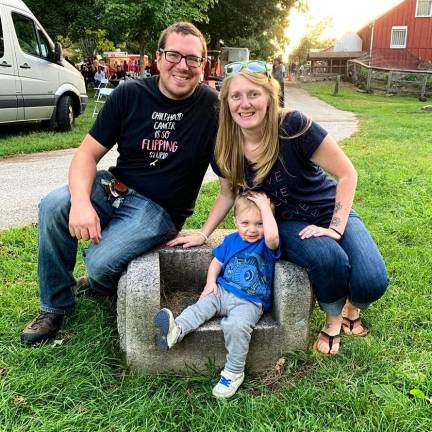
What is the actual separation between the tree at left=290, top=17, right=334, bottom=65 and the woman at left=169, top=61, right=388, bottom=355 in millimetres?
76280

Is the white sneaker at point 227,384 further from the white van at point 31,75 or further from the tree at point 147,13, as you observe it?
Answer: the tree at point 147,13

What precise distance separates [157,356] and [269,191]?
3.46ft

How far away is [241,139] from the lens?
290cm

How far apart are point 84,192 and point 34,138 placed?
7.35 m

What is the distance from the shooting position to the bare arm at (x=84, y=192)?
9.26 feet

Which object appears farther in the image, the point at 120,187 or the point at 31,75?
the point at 31,75

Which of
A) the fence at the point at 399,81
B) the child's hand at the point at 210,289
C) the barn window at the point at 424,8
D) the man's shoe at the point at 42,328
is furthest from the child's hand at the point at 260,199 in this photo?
the barn window at the point at 424,8

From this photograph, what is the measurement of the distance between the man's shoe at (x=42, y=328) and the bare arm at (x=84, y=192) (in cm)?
51

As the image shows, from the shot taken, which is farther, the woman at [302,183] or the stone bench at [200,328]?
the woman at [302,183]

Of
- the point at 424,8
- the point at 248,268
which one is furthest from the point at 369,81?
the point at 248,268

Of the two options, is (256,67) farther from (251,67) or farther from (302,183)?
(302,183)

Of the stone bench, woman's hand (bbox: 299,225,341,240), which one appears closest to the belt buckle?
the stone bench

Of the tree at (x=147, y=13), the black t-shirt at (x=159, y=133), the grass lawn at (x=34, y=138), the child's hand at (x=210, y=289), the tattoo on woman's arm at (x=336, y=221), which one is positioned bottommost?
the grass lawn at (x=34, y=138)

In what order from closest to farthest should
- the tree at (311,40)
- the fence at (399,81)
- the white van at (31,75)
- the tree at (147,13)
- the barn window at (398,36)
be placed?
1. the white van at (31,75)
2. the tree at (147,13)
3. the fence at (399,81)
4. the barn window at (398,36)
5. the tree at (311,40)
